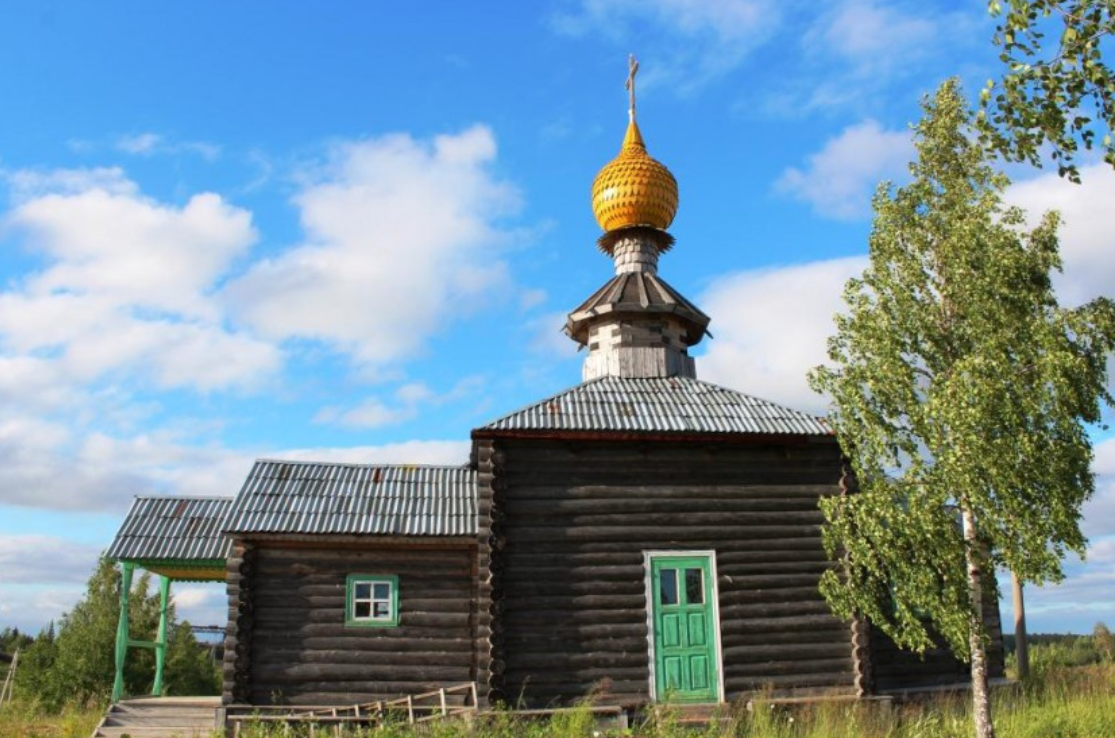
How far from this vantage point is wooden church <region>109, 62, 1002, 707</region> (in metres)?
14.0

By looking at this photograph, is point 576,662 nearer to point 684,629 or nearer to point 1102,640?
point 684,629

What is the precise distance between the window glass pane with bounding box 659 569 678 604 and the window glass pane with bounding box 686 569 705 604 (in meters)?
0.18

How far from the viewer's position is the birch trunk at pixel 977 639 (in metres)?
11.9

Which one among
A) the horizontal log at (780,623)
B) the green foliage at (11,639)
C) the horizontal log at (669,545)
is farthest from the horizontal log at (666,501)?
the green foliage at (11,639)

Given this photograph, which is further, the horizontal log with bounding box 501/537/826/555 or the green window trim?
the green window trim

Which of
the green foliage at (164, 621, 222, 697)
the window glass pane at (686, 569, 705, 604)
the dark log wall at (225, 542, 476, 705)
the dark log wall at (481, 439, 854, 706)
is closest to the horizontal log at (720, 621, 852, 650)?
the dark log wall at (481, 439, 854, 706)

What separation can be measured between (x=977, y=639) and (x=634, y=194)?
10673 millimetres

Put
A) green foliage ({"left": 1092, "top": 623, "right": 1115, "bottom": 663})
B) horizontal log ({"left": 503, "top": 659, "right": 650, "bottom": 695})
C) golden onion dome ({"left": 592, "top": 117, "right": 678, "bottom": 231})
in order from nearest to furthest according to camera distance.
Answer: horizontal log ({"left": 503, "top": 659, "right": 650, "bottom": 695}), golden onion dome ({"left": 592, "top": 117, "right": 678, "bottom": 231}), green foliage ({"left": 1092, "top": 623, "right": 1115, "bottom": 663})

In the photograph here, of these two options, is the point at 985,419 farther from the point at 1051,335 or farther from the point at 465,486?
Answer: the point at 465,486

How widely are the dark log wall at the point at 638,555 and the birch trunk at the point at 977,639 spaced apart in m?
2.55

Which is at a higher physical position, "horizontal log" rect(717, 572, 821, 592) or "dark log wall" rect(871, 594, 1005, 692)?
"horizontal log" rect(717, 572, 821, 592)

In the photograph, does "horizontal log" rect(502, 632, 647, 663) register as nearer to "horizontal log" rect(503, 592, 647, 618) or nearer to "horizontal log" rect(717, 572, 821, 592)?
"horizontal log" rect(503, 592, 647, 618)

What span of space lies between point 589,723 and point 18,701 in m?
13.6

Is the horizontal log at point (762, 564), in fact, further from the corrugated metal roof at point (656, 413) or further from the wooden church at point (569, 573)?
the corrugated metal roof at point (656, 413)
